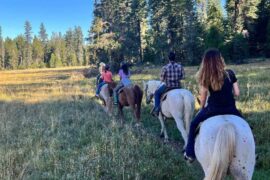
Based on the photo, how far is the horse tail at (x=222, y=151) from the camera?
471 cm

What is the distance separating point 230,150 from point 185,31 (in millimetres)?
53588

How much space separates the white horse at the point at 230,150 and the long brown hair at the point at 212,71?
65 centimetres

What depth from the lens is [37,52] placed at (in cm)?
13088

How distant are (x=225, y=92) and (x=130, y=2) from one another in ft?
197

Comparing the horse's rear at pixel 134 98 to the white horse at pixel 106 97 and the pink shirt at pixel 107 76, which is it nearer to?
the white horse at pixel 106 97

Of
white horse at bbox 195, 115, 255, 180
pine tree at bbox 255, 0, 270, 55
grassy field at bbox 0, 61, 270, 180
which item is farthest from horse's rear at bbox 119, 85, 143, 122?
pine tree at bbox 255, 0, 270, 55

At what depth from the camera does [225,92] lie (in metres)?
5.39

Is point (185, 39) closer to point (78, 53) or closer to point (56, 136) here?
point (56, 136)

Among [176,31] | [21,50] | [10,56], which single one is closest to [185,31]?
[176,31]

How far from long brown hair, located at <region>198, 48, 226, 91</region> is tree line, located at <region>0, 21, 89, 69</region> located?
4439 inches

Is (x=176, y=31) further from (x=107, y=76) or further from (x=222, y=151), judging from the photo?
(x=222, y=151)

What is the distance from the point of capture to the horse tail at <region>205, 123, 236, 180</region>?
186 inches

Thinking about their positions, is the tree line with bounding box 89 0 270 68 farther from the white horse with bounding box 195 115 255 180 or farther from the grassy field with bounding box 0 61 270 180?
the white horse with bounding box 195 115 255 180

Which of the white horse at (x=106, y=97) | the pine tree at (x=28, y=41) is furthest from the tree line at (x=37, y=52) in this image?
the white horse at (x=106, y=97)
